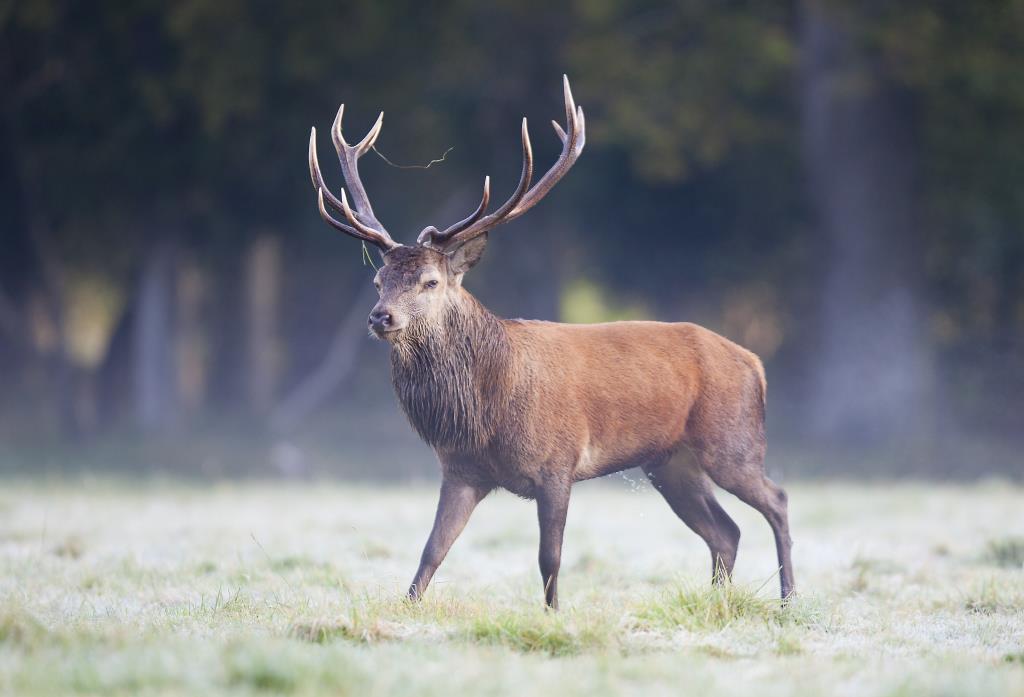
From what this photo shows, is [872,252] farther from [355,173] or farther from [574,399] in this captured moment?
[574,399]

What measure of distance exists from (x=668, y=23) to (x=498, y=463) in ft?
43.3

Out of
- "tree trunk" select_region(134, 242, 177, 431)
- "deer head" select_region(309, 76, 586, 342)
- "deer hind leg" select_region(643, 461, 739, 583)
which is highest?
"tree trunk" select_region(134, 242, 177, 431)

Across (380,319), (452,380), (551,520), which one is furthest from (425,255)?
(551,520)

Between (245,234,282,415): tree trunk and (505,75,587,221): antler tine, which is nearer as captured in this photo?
(505,75,587,221): antler tine

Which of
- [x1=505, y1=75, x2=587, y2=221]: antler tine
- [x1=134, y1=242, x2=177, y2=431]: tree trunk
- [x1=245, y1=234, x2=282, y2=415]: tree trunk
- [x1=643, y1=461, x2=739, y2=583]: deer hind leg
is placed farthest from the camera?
[x1=245, y1=234, x2=282, y2=415]: tree trunk

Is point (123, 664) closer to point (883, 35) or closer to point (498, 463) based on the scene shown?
point (498, 463)

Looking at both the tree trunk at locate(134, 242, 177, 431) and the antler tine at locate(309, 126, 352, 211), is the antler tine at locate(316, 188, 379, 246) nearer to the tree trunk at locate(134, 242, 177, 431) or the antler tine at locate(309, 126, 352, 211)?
the antler tine at locate(309, 126, 352, 211)

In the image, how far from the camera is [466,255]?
6500 mm

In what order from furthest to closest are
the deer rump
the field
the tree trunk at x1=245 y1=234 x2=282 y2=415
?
the tree trunk at x1=245 y1=234 x2=282 y2=415 < the deer rump < the field

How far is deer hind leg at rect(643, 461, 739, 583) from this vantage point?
7.10m

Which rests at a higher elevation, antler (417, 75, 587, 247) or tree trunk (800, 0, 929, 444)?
tree trunk (800, 0, 929, 444)

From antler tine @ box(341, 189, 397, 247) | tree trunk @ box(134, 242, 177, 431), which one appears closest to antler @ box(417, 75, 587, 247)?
antler tine @ box(341, 189, 397, 247)

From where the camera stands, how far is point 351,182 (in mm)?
7035

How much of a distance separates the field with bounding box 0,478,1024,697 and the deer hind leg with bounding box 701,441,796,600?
250 millimetres
